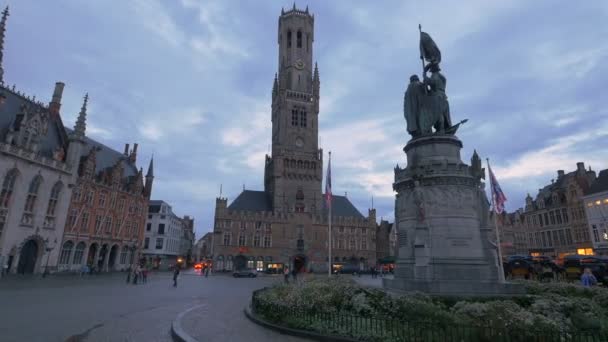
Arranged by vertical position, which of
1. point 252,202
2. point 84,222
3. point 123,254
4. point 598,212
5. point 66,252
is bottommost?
point 123,254

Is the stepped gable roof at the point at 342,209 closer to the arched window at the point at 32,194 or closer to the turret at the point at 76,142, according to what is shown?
the turret at the point at 76,142

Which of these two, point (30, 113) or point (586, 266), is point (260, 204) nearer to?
point (30, 113)

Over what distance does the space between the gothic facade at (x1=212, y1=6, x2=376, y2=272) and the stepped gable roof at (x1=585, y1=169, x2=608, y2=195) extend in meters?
38.4

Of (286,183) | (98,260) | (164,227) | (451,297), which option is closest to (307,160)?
(286,183)

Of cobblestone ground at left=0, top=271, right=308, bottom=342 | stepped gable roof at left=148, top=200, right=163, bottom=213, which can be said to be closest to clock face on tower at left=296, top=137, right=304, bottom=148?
stepped gable roof at left=148, top=200, right=163, bottom=213

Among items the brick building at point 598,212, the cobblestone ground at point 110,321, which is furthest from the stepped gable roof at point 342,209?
the cobblestone ground at point 110,321

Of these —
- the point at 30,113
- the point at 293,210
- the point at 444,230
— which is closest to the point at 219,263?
the point at 293,210

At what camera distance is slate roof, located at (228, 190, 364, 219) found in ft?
238

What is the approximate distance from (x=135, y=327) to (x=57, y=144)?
145 feet

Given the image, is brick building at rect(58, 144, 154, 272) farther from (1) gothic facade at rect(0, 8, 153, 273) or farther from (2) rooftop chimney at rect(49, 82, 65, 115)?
(2) rooftop chimney at rect(49, 82, 65, 115)

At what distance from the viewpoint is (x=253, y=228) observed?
69.2m

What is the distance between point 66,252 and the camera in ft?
146

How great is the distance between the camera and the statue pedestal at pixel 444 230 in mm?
15414

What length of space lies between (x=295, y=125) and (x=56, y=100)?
4562 cm
